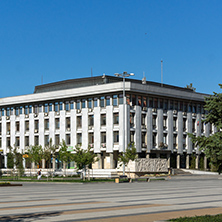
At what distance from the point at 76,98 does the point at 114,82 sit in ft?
26.1

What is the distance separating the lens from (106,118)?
7900 centimetres

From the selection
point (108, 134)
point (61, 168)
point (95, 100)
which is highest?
point (95, 100)

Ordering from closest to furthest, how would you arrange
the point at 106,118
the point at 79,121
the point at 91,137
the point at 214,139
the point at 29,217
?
1. the point at 29,217
2. the point at 214,139
3. the point at 106,118
4. the point at 91,137
5. the point at 79,121

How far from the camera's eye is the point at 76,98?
274ft

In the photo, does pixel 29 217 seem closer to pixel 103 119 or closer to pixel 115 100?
pixel 115 100

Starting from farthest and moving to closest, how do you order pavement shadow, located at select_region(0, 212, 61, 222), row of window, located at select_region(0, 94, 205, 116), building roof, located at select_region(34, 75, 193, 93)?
building roof, located at select_region(34, 75, 193, 93), row of window, located at select_region(0, 94, 205, 116), pavement shadow, located at select_region(0, 212, 61, 222)

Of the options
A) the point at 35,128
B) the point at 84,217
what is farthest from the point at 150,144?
the point at 84,217

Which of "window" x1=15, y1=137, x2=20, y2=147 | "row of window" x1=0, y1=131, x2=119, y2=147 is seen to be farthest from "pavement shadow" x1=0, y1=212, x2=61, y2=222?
"window" x1=15, y1=137, x2=20, y2=147

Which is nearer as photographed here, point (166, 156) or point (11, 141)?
point (166, 156)

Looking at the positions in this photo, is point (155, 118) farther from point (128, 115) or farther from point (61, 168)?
point (61, 168)

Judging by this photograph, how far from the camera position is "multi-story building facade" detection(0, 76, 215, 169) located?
78.4 m

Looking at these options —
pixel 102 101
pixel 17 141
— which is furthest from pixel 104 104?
pixel 17 141

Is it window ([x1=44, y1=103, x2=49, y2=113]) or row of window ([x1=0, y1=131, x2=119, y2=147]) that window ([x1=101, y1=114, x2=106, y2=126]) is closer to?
row of window ([x1=0, y1=131, x2=119, y2=147])

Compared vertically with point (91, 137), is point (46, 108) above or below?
above
